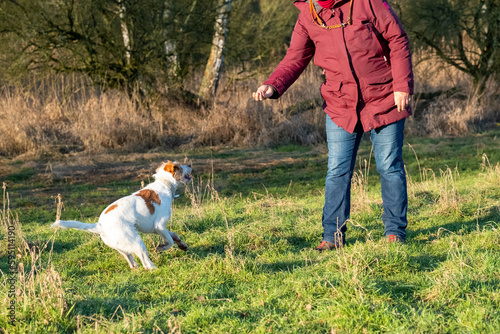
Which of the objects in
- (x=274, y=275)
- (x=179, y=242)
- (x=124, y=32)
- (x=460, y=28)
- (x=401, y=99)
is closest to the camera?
(x=274, y=275)

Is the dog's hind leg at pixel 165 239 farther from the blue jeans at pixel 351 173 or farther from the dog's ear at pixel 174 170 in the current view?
the blue jeans at pixel 351 173

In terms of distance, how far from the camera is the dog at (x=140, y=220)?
407cm

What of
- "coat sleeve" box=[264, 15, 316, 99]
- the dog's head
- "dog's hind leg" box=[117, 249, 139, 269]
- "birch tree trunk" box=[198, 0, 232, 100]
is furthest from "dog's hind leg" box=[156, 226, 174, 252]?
"birch tree trunk" box=[198, 0, 232, 100]

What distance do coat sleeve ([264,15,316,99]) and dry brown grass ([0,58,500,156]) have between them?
25.5ft

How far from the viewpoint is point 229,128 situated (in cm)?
1285

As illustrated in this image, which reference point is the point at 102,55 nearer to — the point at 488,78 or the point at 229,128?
the point at 229,128

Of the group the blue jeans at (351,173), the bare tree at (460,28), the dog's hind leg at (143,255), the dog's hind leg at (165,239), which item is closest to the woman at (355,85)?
the blue jeans at (351,173)

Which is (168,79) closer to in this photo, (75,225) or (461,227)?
(461,227)

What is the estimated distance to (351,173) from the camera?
14.5 ft

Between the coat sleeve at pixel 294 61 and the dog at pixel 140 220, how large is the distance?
122 centimetres

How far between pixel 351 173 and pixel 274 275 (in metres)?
1.13

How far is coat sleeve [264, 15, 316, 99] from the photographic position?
436 cm

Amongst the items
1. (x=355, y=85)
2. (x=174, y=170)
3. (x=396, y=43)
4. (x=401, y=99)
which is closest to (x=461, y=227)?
(x=401, y=99)

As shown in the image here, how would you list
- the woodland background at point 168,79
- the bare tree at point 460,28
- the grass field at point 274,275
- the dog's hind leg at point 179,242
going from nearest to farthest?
1. the grass field at point 274,275
2. the dog's hind leg at point 179,242
3. the woodland background at point 168,79
4. the bare tree at point 460,28
